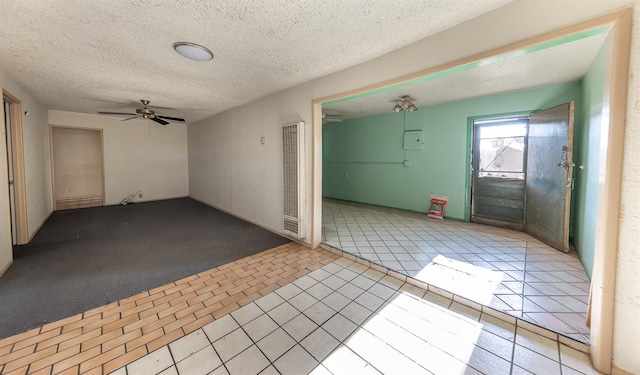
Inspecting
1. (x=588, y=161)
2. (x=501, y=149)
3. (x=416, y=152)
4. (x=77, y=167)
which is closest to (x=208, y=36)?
(x=588, y=161)

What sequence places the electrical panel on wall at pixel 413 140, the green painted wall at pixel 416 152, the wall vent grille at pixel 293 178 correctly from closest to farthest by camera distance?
the wall vent grille at pixel 293 178 < the green painted wall at pixel 416 152 < the electrical panel on wall at pixel 413 140

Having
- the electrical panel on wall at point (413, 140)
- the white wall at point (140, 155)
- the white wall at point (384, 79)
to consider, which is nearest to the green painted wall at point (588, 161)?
the white wall at point (384, 79)

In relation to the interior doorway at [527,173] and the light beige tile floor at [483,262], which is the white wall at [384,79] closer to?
the light beige tile floor at [483,262]

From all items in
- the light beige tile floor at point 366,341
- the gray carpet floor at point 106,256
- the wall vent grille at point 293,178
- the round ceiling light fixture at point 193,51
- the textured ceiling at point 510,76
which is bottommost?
the light beige tile floor at point 366,341

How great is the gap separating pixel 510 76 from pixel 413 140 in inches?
78.1

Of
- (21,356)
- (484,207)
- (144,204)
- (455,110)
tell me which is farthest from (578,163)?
(144,204)

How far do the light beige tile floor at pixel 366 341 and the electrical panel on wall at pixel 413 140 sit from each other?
342 cm

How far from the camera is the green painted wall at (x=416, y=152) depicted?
382 centimetres

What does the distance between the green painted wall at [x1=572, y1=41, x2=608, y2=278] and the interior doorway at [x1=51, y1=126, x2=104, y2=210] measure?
9.07 meters

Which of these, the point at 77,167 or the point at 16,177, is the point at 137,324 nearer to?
the point at 16,177

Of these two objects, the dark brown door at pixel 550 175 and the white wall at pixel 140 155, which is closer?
the dark brown door at pixel 550 175

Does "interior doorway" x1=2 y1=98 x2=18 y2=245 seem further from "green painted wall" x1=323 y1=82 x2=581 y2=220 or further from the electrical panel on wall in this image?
the electrical panel on wall

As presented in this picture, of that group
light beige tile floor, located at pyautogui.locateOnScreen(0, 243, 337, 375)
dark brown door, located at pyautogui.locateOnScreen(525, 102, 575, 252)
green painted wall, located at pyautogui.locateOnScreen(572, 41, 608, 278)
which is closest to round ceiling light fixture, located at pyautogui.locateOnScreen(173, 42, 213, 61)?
light beige tile floor, located at pyautogui.locateOnScreen(0, 243, 337, 375)

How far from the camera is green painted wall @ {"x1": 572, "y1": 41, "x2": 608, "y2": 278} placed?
2178 mm
